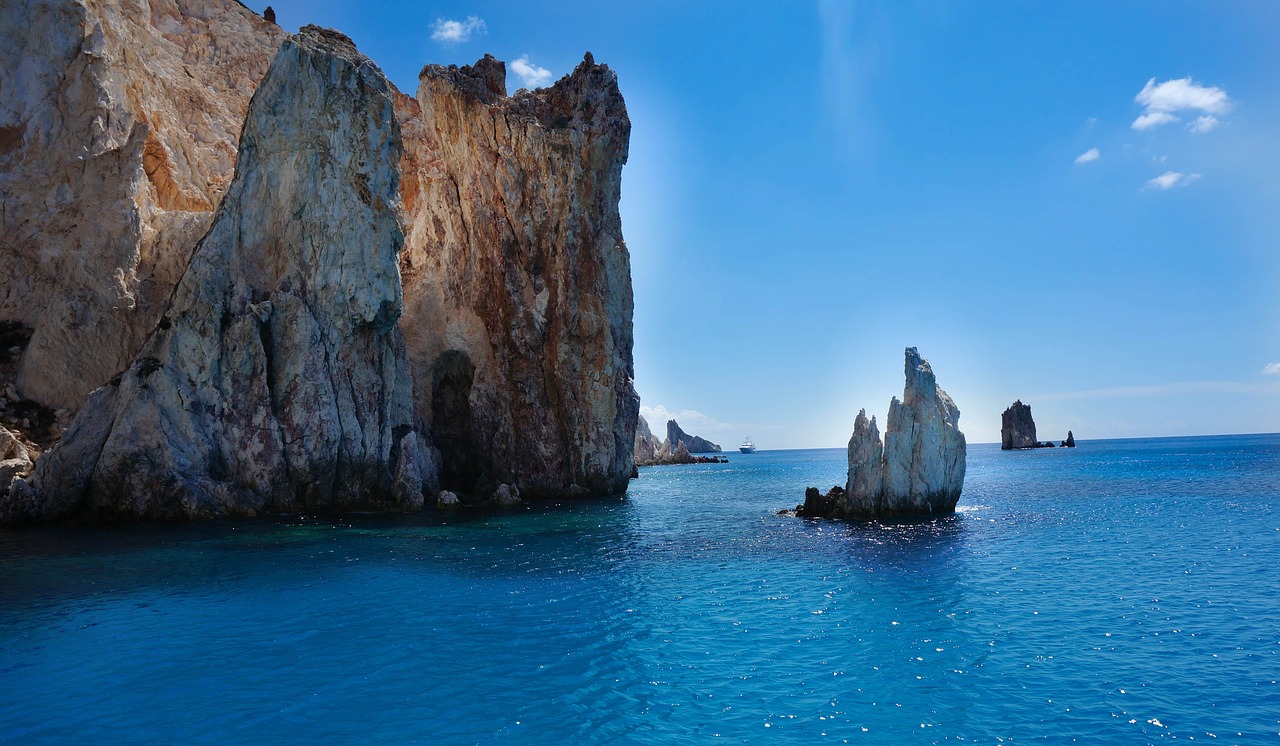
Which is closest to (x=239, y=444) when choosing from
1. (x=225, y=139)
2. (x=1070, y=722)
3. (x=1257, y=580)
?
(x=225, y=139)

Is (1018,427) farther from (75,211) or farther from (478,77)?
(75,211)

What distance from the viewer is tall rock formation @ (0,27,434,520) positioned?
35.1 m

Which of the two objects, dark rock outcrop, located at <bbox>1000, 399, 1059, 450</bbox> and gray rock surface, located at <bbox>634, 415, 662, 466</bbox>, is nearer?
gray rock surface, located at <bbox>634, 415, 662, 466</bbox>

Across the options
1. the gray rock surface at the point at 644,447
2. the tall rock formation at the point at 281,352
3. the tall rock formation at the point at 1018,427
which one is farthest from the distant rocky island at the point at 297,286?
the tall rock formation at the point at 1018,427

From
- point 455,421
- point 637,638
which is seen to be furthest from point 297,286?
point 637,638

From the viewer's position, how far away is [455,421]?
5506 centimetres

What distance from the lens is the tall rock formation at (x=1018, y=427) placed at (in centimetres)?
17225

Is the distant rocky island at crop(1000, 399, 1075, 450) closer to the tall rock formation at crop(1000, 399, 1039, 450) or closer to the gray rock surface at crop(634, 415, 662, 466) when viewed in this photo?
the tall rock formation at crop(1000, 399, 1039, 450)

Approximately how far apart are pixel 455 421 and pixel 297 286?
17.2 meters

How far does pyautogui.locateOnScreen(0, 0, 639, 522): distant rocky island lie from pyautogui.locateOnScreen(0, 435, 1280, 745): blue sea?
8.12 m

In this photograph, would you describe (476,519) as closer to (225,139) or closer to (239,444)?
(239,444)

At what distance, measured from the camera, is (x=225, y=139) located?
196 ft

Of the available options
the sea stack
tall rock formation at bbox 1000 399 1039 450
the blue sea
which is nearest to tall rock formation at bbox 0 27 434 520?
the blue sea

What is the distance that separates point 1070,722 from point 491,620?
12471 millimetres
